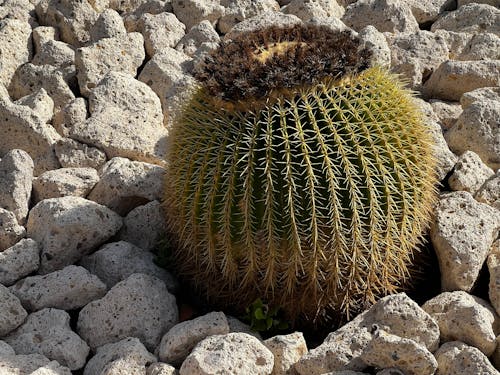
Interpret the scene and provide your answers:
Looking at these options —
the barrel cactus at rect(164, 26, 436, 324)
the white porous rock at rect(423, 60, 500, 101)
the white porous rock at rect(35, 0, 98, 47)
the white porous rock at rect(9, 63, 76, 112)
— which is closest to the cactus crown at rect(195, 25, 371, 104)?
the barrel cactus at rect(164, 26, 436, 324)

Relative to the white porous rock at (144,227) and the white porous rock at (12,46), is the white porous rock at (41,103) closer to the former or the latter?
the white porous rock at (12,46)

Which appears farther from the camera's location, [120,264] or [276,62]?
[120,264]

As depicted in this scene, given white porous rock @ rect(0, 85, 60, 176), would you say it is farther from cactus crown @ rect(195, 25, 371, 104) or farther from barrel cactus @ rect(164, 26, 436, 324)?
cactus crown @ rect(195, 25, 371, 104)

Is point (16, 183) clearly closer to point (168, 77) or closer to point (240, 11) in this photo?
point (168, 77)

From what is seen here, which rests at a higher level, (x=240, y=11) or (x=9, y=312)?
(x=240, y=11)

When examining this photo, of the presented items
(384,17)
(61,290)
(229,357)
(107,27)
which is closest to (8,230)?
(61,290)
